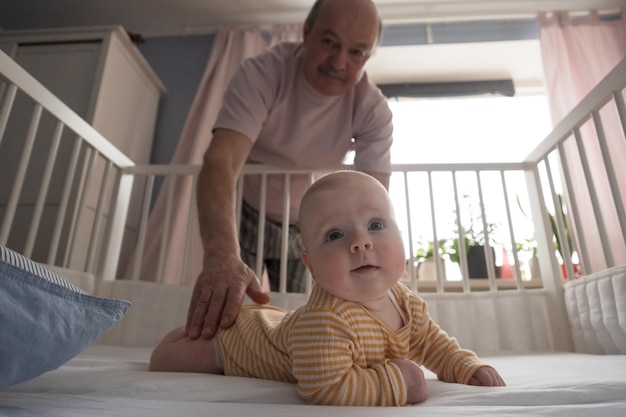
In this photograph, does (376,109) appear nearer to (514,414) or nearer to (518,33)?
(514,414)

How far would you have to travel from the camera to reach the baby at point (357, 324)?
0.48 m

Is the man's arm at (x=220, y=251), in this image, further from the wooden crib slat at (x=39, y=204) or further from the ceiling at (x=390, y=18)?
the ceiling at (x=390, y=18)

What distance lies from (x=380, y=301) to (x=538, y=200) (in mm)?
951

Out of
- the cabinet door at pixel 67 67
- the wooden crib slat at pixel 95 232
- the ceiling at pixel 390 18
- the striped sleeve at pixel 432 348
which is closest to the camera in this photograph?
the striped sleeve at pixel 432 348

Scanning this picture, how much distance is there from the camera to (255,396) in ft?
1.66

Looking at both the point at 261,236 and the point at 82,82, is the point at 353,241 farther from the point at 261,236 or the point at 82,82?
the point at 82,82

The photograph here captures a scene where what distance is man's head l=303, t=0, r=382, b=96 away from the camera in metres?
1.12

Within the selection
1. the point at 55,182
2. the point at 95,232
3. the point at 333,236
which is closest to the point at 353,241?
the point at 333,236

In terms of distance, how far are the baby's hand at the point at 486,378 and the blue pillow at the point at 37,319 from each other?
0.46 meters

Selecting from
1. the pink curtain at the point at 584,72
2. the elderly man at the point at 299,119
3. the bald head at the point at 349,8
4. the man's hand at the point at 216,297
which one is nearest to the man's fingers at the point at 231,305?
the man's hand at the point at 216,297

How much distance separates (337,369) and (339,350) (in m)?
0.02

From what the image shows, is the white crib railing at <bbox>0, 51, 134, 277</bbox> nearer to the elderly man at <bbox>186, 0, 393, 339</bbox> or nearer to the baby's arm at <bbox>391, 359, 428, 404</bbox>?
the elderly man at <bbox>186, 0, 393, 339</bbox>

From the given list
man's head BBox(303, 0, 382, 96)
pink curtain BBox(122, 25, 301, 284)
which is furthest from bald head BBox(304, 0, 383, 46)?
pink curtain BBox(122, 25, 301, 284)

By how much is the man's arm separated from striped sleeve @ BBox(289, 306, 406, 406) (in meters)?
0.23
